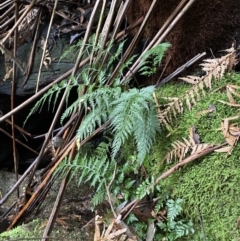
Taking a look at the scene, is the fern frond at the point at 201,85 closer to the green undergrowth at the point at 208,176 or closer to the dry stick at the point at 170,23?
the green undergrowth at the point at 208,176

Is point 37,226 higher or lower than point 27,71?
lower

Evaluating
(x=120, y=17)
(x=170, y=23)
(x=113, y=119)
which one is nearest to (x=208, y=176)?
(x=113, y=119)

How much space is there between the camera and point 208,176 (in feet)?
4.30

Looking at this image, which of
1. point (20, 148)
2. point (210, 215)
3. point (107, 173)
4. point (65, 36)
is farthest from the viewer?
point (20, 148)

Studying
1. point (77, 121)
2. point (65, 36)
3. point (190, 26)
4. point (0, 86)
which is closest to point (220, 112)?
point (190, 26)

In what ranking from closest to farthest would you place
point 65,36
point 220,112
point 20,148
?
point 220,112 → point 65,36 → point 20,148

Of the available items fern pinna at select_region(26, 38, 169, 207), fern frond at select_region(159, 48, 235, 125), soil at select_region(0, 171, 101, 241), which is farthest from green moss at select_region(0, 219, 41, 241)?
fern frond at select_region(159, 48, 235, 125)

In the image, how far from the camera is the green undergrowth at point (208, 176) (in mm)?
1244

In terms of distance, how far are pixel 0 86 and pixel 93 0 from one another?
843mm

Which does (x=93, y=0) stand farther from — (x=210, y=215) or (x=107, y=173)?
(x=210, y=215)

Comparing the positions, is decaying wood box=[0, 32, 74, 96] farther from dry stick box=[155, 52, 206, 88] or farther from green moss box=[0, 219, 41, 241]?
green moss box=[0, 219, 41, 241]

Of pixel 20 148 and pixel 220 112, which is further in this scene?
pixel 20 148

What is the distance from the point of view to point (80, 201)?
1778 millimetres

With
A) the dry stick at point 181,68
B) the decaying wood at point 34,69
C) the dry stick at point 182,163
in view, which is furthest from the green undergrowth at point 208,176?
the decaying wood at point 34,69
